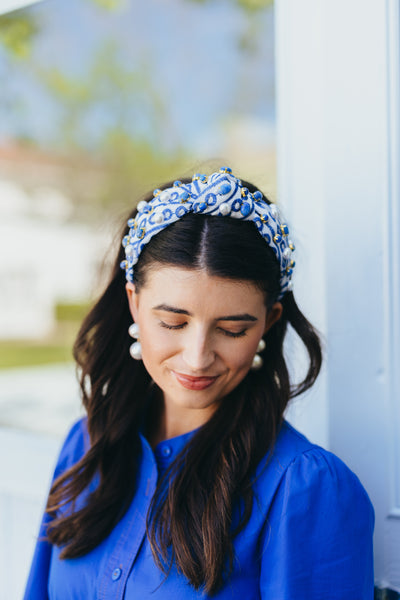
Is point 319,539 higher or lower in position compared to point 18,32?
lower

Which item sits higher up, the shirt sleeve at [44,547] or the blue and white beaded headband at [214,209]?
the blue and white beaded headband at [214,209]

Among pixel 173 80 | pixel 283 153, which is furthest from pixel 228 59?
pixel 283 153

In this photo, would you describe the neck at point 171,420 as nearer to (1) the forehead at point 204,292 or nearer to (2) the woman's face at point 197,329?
(2) the woman's face at point 197,329

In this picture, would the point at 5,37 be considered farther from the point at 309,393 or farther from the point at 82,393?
the point at 309,393

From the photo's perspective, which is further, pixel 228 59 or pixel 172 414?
pixel 228 59

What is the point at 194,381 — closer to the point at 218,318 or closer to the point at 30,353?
the point at 218,318

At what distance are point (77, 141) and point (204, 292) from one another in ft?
10.3

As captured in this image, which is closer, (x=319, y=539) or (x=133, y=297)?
(x=319, y=539)

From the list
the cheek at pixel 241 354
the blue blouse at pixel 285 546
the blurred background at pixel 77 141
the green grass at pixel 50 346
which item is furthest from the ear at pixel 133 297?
the green grass at pixel 50 346

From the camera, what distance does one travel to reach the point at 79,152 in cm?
395

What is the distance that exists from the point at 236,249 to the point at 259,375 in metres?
0.34

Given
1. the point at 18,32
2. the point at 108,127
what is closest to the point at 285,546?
the point at 18,32

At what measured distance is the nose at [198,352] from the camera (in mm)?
1083

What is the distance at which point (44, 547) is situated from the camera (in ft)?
4.94
